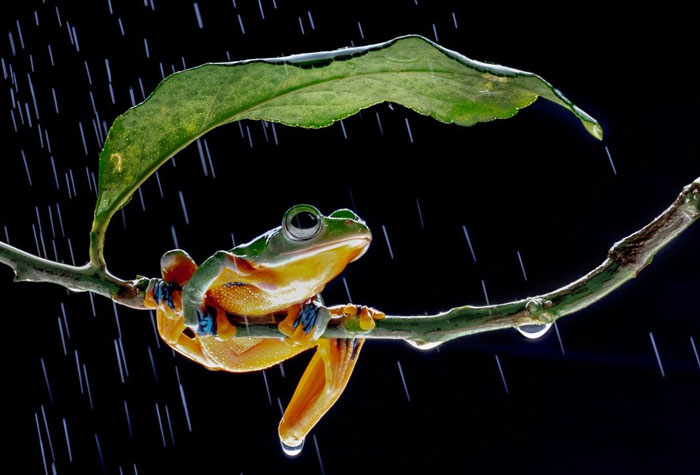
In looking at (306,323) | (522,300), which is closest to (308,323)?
(306,323)

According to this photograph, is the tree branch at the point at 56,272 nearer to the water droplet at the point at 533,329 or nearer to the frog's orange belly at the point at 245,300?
the frog's orange belly at the point at 245,300

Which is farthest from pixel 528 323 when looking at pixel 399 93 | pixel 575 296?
pixel 399 93

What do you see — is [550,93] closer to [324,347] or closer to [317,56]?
[317,56]

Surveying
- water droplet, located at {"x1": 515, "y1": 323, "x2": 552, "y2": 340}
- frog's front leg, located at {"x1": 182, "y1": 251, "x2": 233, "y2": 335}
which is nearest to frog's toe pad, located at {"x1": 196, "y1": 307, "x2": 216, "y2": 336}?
frog's front leg, located at {"x1": 182, "y1": 251, "x2": 233, "y2": 335}

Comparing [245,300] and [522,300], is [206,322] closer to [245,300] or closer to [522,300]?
[245,300]

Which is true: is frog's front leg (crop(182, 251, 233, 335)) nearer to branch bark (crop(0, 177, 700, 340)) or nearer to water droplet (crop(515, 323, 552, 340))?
branch bark (crop(0, 177, 700, 340))

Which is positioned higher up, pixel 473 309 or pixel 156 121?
pixel 156 121
